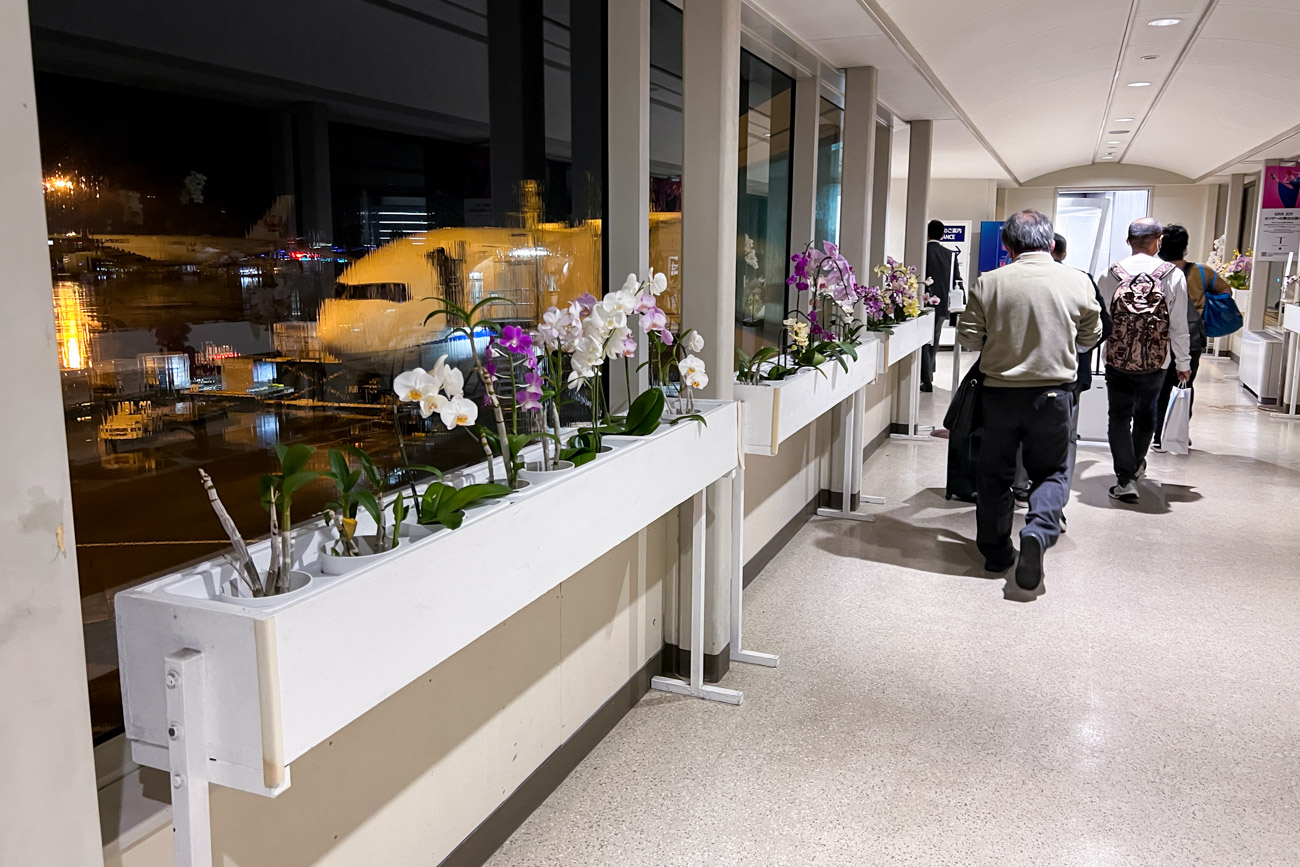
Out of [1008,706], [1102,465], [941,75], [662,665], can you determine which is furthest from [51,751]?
[1102,465]

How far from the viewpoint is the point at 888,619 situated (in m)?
4.05

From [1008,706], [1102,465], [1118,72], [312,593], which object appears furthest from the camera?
[1118,72]

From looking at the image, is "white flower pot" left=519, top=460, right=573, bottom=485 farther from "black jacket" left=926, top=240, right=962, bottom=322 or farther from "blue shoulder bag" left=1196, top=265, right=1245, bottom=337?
"black jacket" left=926, top=240, right=962, bottom=322

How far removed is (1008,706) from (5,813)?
298 cm

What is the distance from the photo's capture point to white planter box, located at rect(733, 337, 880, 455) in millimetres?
3602

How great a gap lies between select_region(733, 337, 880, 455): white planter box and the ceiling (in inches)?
60.9

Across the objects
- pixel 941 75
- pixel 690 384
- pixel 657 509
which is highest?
pixel 941 75

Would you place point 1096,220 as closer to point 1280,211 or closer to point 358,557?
point 1280,211

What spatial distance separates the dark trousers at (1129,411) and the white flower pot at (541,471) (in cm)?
457

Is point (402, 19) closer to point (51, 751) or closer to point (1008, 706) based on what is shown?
point (51, 751)

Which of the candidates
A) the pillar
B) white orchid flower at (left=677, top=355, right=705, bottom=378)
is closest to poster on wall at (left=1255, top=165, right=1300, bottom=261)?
white orchid flower at (left=677, top=355, right=705, bottom=378)

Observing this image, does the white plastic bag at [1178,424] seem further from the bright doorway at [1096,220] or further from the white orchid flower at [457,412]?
the bright doorway at [1096,220]

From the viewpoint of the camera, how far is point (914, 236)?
25.5 feet

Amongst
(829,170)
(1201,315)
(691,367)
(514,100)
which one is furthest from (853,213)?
(514,100)
